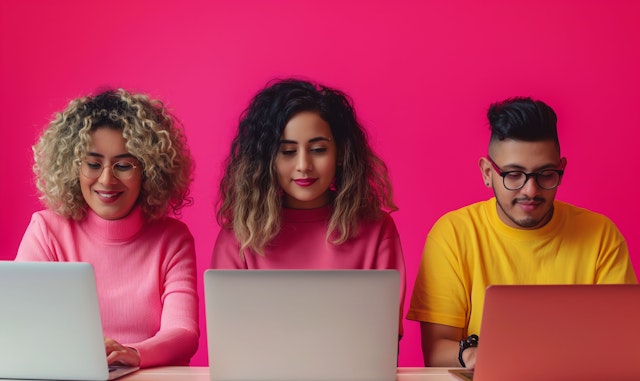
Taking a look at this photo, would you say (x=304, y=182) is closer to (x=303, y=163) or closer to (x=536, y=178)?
(x=303, y=163)

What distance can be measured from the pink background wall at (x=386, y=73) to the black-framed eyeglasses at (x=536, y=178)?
1.24 m

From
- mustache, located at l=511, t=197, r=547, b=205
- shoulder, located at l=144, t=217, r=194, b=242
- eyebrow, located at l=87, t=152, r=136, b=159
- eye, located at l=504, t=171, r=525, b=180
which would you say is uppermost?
eyebrow, located at l=87, t=152, r=136, b=159

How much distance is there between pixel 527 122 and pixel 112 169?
44.8 inches

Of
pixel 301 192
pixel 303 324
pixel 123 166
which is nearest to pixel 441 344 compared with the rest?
pixel 301 192

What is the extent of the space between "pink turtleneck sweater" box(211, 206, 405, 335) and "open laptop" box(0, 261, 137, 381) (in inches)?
28.2

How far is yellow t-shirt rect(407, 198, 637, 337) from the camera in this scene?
2262mm

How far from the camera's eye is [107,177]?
221 centimetres

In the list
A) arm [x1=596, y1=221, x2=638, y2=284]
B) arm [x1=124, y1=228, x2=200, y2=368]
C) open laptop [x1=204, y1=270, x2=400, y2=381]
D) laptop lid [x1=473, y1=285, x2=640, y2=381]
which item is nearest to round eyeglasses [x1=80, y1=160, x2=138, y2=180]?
arm [x1=124, y1=228, x2=200, y2=368]

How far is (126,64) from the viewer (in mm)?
3633

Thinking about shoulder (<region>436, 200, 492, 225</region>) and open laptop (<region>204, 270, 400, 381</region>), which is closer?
open laptop (<region>204, 270, 400, 381</region>)

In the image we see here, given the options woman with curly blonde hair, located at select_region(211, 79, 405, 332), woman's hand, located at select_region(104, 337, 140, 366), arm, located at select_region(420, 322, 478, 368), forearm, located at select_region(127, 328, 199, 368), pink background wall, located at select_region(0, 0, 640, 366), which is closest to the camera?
woman's hand, located at select_region(104, 337, 140, 366)

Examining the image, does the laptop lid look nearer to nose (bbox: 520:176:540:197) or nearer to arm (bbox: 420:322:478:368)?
arm (bbox: 420:322:478:368)

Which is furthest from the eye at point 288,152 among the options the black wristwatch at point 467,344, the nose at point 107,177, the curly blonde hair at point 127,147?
the black wristwatch at point 467,344

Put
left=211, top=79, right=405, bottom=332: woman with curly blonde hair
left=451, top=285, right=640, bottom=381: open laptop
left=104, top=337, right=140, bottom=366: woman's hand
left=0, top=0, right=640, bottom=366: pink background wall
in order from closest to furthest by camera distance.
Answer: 1. left=451, top=285, right=640, bottom=381: open laptop
2. left=104, top=337, right=140, bottom=366: woman's hand
3. left=211, top=79, right=405, bottom=332: woman with curly blonde hair
4. left=0, top=0, right=640, bottom=366: pink background wall
